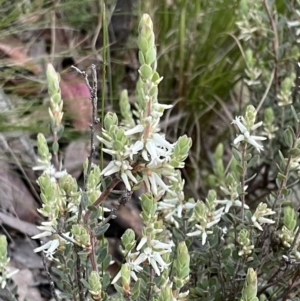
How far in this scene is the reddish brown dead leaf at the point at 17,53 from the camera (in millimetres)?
1421

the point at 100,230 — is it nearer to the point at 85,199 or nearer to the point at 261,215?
the point at 85,199

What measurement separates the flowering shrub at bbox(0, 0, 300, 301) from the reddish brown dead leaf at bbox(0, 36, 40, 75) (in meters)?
0.35

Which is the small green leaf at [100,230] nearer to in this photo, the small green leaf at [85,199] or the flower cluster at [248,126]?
the small green leaf at [85,199]

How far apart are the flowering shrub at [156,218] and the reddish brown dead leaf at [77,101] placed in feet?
0.93

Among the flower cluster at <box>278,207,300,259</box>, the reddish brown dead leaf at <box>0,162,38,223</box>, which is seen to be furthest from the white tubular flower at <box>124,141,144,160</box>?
the reddish brown dead leaf at <box>0,162,38,223</box>

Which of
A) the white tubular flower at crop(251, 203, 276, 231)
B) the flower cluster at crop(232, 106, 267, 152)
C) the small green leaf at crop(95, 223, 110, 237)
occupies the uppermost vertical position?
the flower cluster at crop(232, 106, 267, 152)

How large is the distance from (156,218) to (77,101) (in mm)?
713

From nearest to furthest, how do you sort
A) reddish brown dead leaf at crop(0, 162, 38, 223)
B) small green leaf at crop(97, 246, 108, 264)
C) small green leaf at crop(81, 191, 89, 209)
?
small green leaf at crop(81, 191, 89, 209), small green leaf at crop(97, 246, 108, 264), reddish brown dead leaf at crop(0, 162, 38, 223)

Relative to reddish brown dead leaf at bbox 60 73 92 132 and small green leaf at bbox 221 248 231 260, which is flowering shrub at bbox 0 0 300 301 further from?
reddish brown dead leaf at bbox 60 73 92 132

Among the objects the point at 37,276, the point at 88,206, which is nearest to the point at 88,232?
the point at 88,206

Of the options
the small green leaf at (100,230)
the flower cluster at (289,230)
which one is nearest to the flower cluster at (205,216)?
the flower cluster at (289,230)

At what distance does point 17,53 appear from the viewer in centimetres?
149

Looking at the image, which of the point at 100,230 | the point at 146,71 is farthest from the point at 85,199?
the point at 146,71

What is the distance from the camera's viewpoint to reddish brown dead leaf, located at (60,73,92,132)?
1482mm
